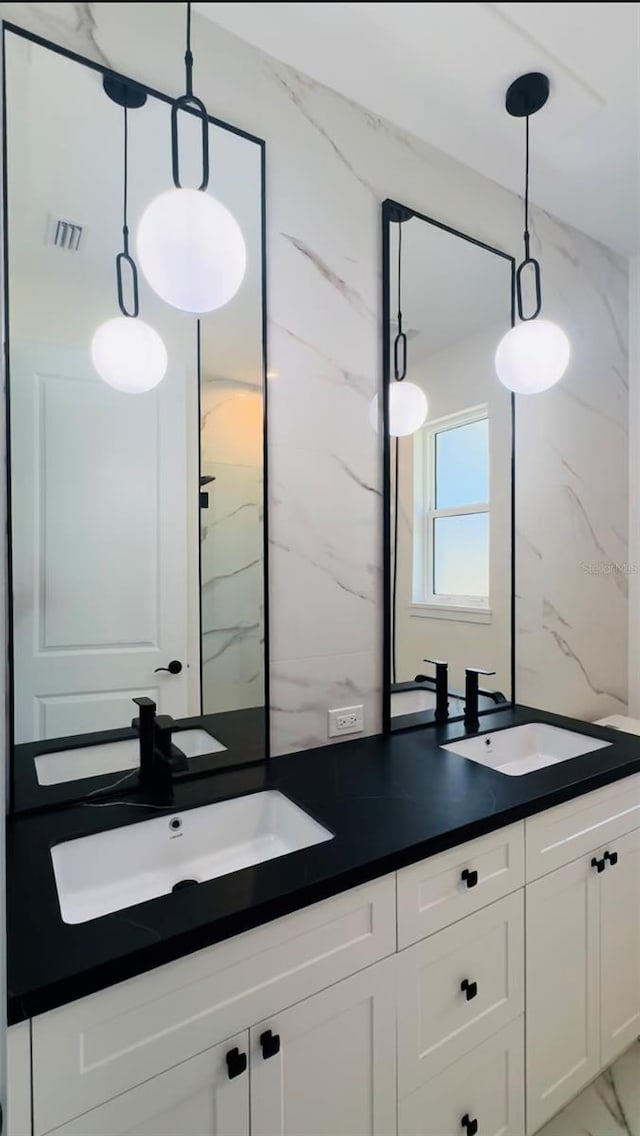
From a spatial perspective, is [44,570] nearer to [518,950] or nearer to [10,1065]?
[10,1065]

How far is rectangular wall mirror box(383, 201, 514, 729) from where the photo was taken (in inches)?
64.1

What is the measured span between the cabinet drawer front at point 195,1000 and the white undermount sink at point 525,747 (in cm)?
71

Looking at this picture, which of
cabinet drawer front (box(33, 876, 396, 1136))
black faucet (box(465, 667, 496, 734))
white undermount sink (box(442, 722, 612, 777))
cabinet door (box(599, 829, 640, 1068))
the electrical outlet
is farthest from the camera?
black faucet (box(465, 667, 496, 734))

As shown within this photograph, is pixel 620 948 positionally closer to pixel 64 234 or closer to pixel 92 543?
pixel 92 543

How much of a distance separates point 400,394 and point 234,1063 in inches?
Result: 60.9

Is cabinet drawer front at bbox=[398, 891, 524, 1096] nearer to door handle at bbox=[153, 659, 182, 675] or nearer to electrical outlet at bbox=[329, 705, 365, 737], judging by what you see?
electrical outlet at bbox=[329, 705, 365, 737]

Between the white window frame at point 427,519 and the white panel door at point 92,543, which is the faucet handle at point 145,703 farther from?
the white window frame at point 427,519

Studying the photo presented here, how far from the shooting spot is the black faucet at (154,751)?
123cm

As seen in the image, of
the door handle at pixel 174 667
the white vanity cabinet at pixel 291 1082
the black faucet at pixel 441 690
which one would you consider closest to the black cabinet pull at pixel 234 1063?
the white vanity cabinet at pixel 291 1082

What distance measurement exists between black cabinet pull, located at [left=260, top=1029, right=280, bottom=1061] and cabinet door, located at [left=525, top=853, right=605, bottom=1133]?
0.63m

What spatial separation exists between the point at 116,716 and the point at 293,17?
3.96 ft

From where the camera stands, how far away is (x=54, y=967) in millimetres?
703

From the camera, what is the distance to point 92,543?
3.94 feet

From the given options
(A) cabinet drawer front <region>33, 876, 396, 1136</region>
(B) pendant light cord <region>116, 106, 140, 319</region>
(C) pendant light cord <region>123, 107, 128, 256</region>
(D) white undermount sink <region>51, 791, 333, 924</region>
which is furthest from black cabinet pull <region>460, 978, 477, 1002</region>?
(C) pendant light cord <region>123, 107, 128, 256</region>
